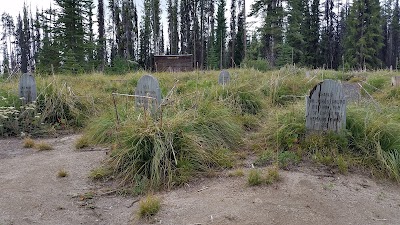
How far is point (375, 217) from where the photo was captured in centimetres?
303

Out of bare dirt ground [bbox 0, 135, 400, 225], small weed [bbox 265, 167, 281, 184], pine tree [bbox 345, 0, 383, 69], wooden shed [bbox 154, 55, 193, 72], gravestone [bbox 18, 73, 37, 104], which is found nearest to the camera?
bare dirt ground [bbox 0, 135, 400, 225]

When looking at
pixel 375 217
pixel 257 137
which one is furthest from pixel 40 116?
pixel 375 217

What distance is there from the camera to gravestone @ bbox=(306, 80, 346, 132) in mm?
4488

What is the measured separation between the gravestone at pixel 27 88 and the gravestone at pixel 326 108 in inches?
224

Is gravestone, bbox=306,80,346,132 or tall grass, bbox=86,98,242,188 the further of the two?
gravestone, bbox=306,80,346,132

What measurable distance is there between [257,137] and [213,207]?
2277 millimetres

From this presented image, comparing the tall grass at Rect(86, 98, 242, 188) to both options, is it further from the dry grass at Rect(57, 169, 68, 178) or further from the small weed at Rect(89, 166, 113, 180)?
the dry grass at Rect(57, 169, 68, 178)

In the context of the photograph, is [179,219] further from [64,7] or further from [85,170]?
[64,7]

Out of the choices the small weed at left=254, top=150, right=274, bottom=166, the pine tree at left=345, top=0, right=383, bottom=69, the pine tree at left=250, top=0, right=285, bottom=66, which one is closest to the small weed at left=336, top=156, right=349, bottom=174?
the small weed at left=254, top=150, right=274, bottom=166

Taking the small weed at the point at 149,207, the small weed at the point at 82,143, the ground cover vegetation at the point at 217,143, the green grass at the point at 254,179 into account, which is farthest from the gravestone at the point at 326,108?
the small weed at the point at 82,143

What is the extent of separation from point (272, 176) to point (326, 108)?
1440 mm

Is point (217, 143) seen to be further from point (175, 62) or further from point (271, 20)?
point (271, 20)

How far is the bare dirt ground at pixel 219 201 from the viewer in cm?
300

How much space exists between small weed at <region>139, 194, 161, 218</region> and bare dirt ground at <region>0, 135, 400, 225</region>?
0.06m
